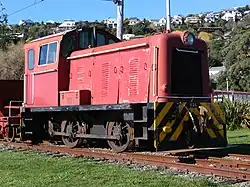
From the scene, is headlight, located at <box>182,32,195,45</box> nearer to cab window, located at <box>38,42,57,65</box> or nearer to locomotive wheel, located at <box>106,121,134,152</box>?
locomotive wheel, located at <box>106,121,134,152</box>

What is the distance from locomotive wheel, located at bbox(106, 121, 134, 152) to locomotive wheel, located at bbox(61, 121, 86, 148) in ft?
3.69

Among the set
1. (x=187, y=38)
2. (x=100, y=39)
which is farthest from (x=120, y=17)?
(x=187, y=38)

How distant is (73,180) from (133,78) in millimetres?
4045

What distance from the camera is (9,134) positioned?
607 inches

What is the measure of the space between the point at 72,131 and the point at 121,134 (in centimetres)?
211

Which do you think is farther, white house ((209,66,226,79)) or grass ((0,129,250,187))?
white house ((209,66,226,79))

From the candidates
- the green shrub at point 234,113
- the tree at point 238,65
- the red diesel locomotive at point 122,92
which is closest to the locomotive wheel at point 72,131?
the red diesel locomotive at point 122,92

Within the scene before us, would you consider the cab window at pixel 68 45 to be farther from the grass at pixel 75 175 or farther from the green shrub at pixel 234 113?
the green shrub at pixel 234 113

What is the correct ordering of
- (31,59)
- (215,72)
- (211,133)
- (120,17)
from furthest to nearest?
1. (215,72)
2. (120,17)
3. (31,59)
4. (211,133)

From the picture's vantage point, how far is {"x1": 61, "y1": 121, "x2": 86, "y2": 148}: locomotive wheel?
12.6 meters

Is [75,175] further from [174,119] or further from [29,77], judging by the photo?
[29,77]

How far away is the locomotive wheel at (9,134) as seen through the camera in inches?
595

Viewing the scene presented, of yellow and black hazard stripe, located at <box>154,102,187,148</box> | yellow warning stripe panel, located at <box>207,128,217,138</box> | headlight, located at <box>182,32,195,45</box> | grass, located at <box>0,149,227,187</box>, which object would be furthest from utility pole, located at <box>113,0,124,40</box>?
grass, located at <box>0,149,227,187</box>

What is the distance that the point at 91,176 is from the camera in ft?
26.7
